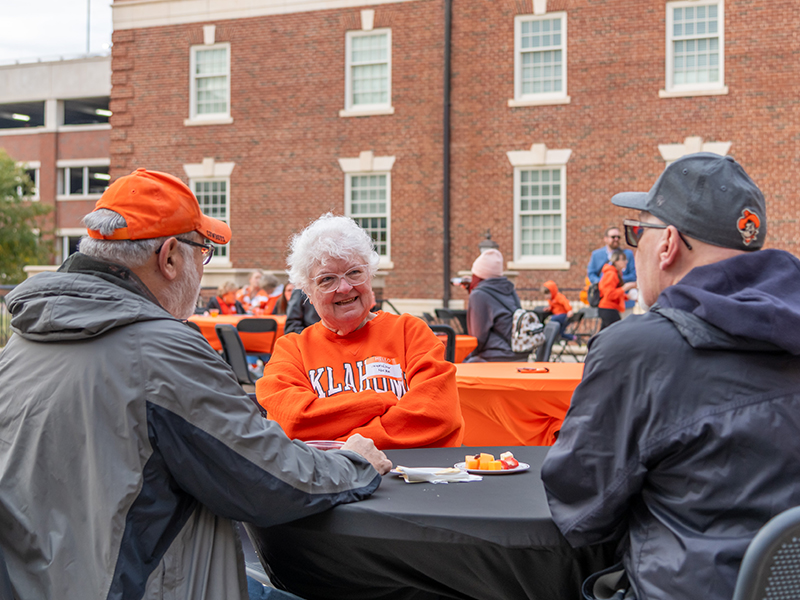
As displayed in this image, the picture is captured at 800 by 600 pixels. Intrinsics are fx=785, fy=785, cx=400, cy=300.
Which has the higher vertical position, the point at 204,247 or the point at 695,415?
the point at 204,247

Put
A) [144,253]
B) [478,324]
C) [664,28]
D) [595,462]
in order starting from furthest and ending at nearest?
[664,28] < [478,324] < [144,253] < [595,462]

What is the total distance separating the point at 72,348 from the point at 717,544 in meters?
1.44

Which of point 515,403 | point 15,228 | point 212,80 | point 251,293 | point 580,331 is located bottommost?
point 580,331

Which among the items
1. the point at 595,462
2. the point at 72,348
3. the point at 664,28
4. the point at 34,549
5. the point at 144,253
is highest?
the point at 664,28

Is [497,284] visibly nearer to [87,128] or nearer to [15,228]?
[15,228]

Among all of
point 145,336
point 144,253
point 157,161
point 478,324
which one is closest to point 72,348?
point 145,336

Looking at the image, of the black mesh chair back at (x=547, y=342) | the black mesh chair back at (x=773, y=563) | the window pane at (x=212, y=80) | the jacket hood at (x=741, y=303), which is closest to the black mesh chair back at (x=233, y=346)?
the black mesh chair back at (x=547, y=342)

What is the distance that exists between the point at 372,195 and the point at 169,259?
16596mm

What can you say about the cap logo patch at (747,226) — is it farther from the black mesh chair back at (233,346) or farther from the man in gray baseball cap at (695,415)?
the black mesh chair back at (233,346)

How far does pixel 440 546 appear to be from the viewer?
74.3 inches

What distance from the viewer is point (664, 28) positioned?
16469 mm

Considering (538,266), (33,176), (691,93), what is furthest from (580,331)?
(33,176)

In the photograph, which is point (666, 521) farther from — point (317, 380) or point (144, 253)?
point (317, 380)

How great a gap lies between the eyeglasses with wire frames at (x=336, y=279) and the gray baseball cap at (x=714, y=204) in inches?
62.3
